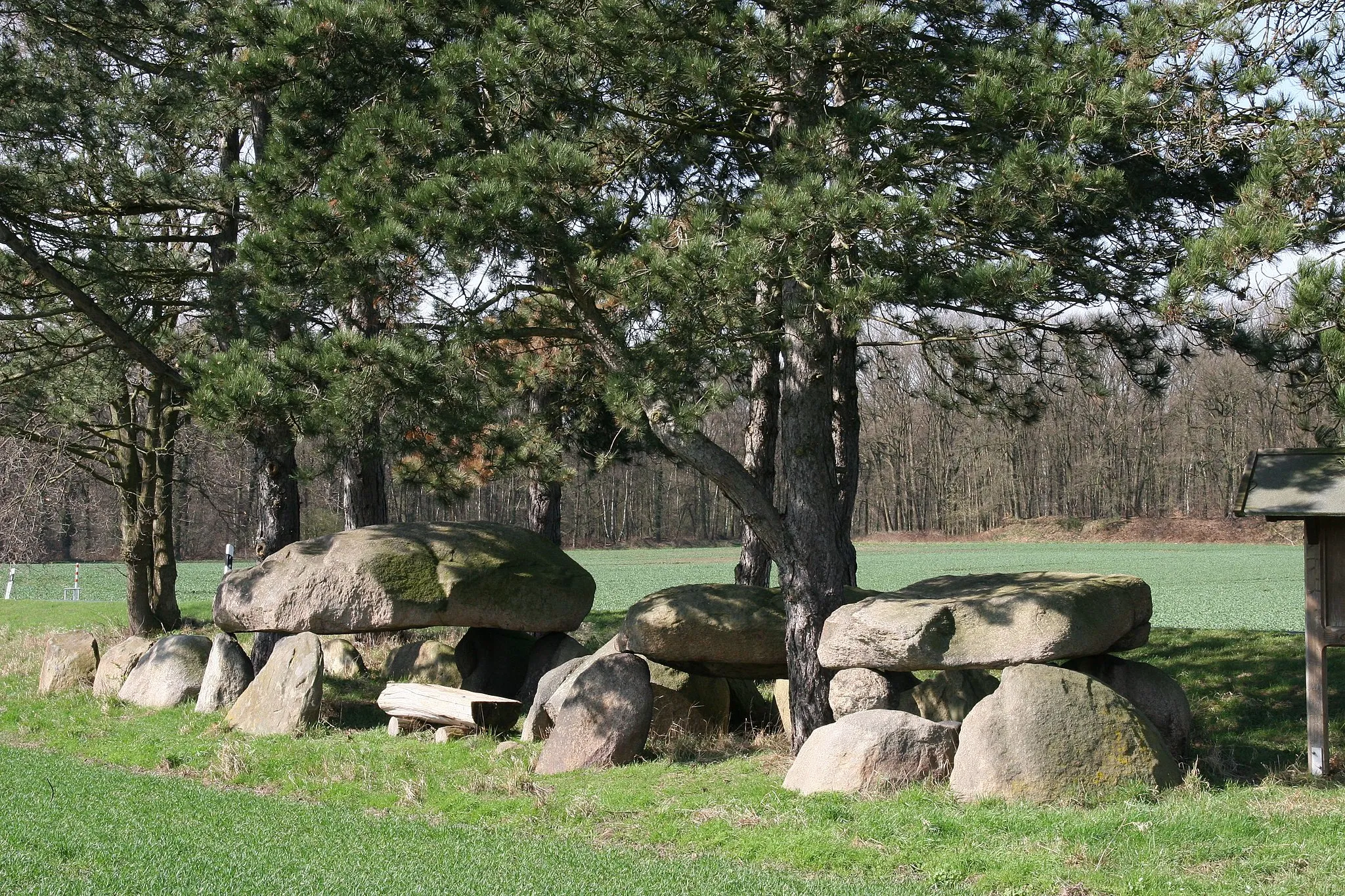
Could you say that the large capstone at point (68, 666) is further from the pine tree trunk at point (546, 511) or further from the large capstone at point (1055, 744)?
the large capstone at point (1055, 744)

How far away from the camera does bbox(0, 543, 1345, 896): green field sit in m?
6.27

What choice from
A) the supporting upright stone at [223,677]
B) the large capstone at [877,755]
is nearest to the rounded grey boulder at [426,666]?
the supporting upright stone at [223,677]

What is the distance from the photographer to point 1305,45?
8492 millimetres

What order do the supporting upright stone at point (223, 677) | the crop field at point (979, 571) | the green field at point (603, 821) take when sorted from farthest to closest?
the crop field at point (979, 571), the supporting upright stone at point (223, 677), the green field at point (603, 821)

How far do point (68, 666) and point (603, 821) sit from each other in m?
9.85

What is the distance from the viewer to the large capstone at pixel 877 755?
321 inches

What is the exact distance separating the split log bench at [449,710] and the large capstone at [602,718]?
1.07 metres

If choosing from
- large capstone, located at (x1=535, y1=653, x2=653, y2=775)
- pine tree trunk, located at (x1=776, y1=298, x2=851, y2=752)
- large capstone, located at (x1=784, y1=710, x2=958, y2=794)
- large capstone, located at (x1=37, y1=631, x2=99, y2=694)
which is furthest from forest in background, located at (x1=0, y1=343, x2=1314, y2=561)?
large capstone, located at (x1=784, y1=710, x2=958, y2=794)

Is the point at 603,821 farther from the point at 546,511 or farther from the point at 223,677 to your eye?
the point at 546,511

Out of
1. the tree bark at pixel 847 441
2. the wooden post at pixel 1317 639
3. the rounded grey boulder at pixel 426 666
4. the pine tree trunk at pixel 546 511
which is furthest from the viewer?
the pine tree trunk at pixel 546 511


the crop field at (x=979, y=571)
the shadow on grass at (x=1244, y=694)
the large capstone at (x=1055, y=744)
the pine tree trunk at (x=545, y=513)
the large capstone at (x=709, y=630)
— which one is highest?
the pine tree trunk at (x=545, y=513)

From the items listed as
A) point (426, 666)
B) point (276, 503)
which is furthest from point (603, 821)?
point (276, 503)

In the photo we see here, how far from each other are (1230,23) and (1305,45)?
103 centimetres

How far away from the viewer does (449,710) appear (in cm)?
1097
